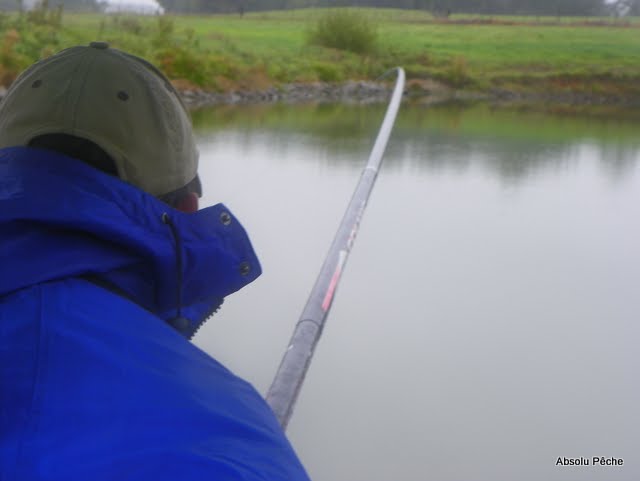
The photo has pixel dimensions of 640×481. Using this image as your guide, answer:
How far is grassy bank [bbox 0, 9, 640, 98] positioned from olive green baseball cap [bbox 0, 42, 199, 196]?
737mm

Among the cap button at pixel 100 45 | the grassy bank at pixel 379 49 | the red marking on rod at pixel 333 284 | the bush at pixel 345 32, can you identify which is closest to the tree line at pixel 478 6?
the grassy bank at pixel 379 49

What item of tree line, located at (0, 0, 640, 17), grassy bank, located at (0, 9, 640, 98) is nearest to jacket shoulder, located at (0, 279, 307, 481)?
grassy bank, located at (0, 9, 640, 98)

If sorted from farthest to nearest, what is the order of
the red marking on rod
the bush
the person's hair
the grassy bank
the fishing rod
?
the bush
the grassy bank
the red marking on rod
the fishing rod
the person's hair

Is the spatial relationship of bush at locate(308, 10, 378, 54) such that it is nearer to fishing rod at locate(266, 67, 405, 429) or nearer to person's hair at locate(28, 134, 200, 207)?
fishing rod at locate(266, 67, 405, 429)

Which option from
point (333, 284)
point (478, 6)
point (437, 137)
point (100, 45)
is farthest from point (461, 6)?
point (100, 45)

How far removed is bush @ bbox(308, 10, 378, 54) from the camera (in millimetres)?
3064

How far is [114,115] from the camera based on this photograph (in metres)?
0.44

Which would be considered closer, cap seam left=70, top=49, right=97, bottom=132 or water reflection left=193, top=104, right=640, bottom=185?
cap seam left=70, top=49, right=97, bottom=132

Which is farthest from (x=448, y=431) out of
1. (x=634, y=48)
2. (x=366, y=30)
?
(x=634, y=48)

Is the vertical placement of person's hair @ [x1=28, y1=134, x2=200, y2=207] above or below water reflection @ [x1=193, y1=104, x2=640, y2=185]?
above

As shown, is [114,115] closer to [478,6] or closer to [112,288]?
[112,288]

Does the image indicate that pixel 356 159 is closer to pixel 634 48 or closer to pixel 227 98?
pixel 227 98

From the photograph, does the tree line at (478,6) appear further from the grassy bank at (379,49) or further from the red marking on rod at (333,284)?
the red marking on rod at (333,284)

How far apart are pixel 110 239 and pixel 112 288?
2 centimetres
